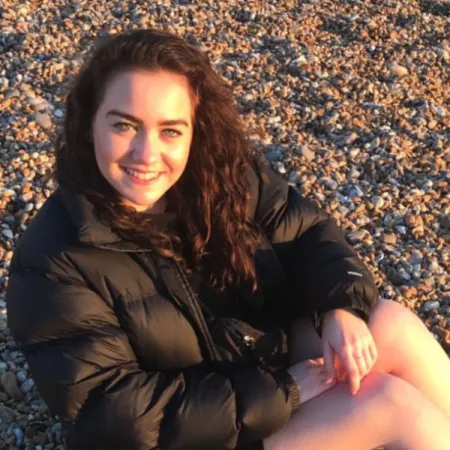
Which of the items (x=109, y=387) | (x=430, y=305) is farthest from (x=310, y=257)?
(x=430, y=305)

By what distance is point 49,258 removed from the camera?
2658mm

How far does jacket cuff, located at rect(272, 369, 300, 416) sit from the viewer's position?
286 centimetres

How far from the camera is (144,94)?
106 inches

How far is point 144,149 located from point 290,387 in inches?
40.0

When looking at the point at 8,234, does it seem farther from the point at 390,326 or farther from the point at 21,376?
the point at 390,326

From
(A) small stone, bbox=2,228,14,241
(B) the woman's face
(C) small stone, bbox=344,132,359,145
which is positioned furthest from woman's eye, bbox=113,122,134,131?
(C) small stone, bbox=344,132,359,145

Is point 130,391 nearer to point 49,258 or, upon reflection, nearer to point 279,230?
point 49,258

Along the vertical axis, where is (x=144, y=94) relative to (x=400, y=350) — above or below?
above

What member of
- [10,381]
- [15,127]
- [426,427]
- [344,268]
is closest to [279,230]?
[344,268]

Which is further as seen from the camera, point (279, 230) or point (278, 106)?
point (278, 106)

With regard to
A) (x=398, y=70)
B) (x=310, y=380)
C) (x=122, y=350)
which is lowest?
(x=310, y=380)

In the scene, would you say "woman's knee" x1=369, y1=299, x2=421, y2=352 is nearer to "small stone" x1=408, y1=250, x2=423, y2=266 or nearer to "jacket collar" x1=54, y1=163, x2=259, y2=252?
"jacket collar" x1=54, y1=163, x2=259, y2=252

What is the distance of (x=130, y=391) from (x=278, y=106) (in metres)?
3.79

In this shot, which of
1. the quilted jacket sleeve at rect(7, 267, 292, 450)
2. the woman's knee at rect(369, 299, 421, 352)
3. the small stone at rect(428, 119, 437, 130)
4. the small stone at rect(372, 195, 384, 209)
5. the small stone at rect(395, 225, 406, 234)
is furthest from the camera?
the small stone at rect(428, 119, 437, 130)
